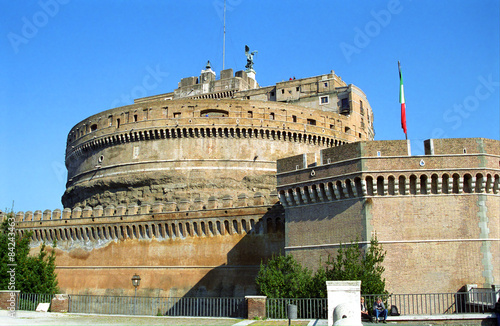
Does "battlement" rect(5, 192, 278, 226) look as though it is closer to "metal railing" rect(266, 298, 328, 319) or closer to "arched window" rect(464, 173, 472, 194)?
"metal railing" rect(266, 298, 328, 319)

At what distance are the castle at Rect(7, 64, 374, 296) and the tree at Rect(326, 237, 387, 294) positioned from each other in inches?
307

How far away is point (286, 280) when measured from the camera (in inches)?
790

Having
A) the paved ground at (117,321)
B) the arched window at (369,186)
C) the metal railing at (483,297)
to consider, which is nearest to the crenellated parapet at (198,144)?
the paved ground at (117,321)

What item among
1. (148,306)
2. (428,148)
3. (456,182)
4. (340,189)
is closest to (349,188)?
(340,189)

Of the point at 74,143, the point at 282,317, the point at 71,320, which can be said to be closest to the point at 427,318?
the point at 282,317

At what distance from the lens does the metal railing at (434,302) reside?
56.4 ft

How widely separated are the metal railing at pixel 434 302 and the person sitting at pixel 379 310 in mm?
847

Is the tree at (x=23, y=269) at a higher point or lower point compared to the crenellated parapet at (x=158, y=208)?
lower

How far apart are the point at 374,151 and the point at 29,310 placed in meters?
15.9

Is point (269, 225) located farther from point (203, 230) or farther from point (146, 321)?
point (146, 321)

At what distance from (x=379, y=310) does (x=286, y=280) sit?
16.1 feet

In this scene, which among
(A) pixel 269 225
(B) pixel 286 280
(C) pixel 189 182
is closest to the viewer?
(B) pixel 286 280

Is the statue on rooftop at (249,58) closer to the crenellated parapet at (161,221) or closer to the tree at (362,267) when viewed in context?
the crenellated parapet at (161,221)

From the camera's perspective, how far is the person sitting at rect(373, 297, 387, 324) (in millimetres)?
15472
